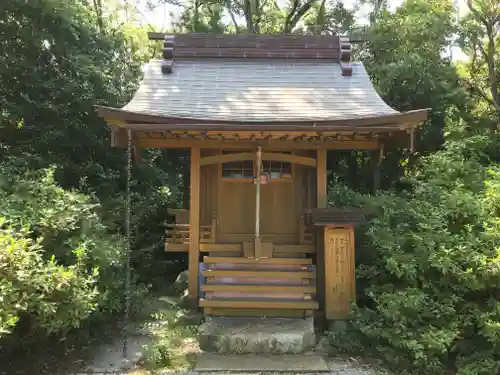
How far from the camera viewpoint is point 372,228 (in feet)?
20.1

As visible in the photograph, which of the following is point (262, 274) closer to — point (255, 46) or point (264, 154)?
point (264, 154)

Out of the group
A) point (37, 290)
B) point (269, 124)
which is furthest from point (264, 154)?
point (37, 290)

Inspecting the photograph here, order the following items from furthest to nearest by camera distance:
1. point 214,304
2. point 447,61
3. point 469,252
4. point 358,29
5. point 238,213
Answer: point 358,29 < point 447,61 < point 238,213 < point 214,304 < point 469,252

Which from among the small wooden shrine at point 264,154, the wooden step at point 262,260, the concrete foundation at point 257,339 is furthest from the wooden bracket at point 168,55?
the concrete foundation at point 257,339

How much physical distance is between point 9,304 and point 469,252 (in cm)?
506

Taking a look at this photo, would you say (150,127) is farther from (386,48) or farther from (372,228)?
(386,48)

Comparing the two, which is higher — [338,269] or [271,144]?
[271,144]

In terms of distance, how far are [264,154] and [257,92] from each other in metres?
1.27

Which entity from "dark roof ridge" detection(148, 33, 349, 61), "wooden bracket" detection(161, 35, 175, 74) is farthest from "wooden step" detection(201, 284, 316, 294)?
"dark roof ridge" detection(148, 33, 349, 61)

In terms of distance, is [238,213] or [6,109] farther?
[6,109]

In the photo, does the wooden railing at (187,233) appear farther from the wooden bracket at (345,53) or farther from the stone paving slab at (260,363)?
the wooden bracket at (345,53)

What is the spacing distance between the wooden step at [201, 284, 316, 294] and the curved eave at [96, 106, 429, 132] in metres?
2.23

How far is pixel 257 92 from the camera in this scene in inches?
284

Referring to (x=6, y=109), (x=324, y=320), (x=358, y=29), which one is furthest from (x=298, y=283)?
(x=358, y=29)
